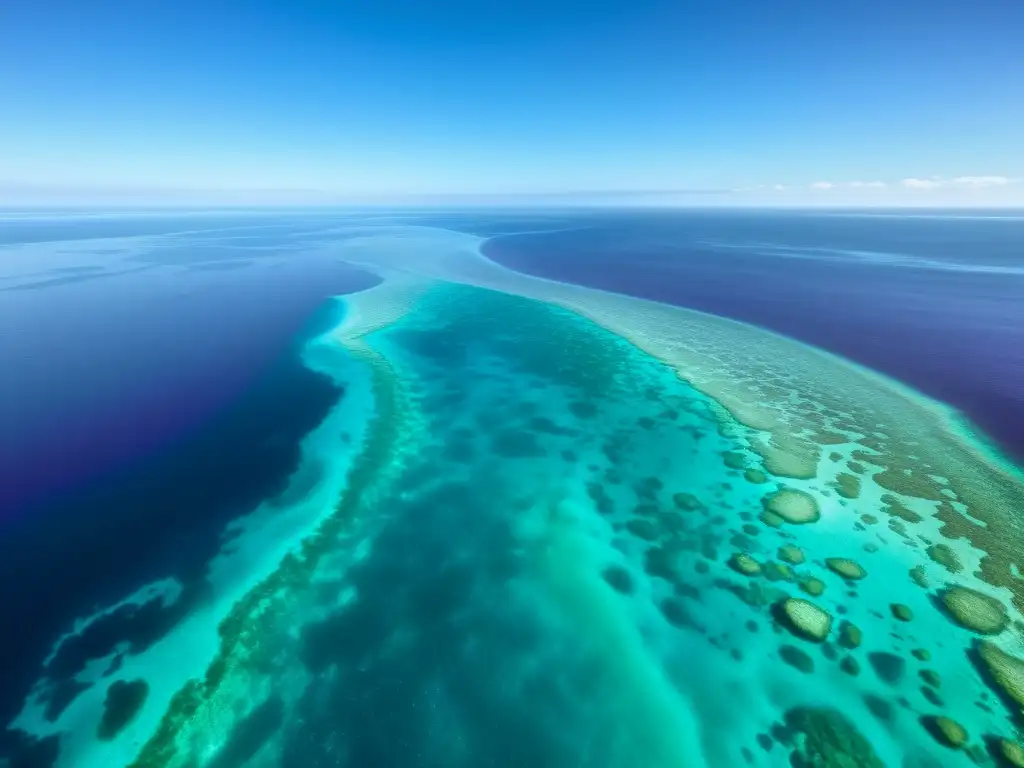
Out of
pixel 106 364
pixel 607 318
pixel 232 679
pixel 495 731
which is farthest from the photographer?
pixel 607 318

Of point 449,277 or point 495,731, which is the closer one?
point 495,731

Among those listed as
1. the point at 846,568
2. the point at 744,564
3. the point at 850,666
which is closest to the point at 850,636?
the point at 850,666

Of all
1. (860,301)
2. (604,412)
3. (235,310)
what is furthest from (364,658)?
(860,301)

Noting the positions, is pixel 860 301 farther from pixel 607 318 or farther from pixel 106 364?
pixel 106 364

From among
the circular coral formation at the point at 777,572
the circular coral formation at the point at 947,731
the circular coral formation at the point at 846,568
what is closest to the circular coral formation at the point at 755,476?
the circular coral formation at the point at 846,568

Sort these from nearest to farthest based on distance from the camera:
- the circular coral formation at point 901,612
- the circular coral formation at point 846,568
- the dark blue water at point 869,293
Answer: the circular coral formation at point 901,612, the circular coral formation at point 846,568, the dark blue water at point 869,293

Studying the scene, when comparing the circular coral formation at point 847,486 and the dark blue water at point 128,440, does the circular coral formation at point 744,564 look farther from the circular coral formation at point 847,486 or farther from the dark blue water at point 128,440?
the dark blue water at point 128,440
